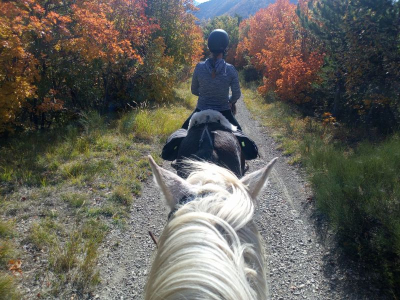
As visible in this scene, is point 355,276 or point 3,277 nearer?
point 3,277

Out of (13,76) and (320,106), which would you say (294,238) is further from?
(320,106)

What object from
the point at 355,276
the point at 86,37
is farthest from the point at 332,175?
the point at 86,37

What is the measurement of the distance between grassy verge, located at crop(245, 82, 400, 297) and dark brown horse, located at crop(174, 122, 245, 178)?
6.02ft

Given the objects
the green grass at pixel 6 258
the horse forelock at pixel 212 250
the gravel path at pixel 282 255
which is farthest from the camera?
the gravel path at pixel 282 255

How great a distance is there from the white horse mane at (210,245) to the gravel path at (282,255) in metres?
0.74

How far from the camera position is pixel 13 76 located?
543cm

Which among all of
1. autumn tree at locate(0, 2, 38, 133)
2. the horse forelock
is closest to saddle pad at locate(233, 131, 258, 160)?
the horse forelock

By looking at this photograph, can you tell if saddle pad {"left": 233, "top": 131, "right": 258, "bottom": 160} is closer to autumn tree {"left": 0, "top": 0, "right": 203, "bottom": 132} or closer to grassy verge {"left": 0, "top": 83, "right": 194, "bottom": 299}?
grassy verge {"left": 0, "top": 83, "right": 194, "bottom": 299}

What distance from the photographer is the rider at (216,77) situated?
3.52 meters

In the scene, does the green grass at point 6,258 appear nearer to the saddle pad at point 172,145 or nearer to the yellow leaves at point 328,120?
the saddle pad at point 172,145

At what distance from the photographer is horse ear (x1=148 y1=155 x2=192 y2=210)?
5.09ft


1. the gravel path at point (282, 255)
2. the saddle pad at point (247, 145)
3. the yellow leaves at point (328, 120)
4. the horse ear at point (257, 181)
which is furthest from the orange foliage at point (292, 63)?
the horse ear at point (257, 181)

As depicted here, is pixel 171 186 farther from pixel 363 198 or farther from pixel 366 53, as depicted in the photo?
pixel 366 53

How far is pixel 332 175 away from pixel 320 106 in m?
6.71
